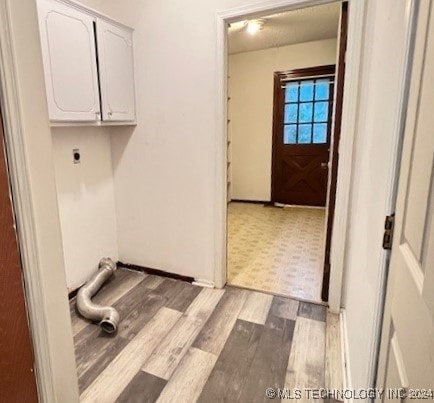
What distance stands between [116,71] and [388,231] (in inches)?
85.6

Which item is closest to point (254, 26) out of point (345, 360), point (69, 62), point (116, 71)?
point (116, 71)

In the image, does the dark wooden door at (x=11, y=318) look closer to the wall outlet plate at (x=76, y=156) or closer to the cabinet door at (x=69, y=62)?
the cabinet door at (x=69, y=62)

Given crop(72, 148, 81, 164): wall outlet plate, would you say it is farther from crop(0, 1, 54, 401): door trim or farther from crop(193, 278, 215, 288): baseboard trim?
crop(0, 1, 54, 401): door trim

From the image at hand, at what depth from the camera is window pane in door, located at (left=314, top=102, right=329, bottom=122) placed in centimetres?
462

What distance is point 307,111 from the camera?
4750 mm

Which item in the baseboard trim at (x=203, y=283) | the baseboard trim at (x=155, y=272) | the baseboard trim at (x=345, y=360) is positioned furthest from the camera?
the baseboard trim at (x=155, y=272)

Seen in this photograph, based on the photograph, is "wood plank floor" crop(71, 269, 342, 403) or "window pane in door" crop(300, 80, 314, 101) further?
"window pane in door" crop(300, 80, 314, 101)

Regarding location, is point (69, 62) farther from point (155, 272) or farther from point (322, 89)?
point (322, 89)

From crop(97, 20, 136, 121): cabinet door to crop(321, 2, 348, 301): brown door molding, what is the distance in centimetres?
159

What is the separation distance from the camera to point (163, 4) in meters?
2.22

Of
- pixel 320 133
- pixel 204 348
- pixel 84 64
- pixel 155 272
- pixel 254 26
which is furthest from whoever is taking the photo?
pixel 320 133

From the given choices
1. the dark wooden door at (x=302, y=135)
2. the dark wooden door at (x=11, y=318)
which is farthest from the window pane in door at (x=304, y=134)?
the dark wooden door at (x=11, y=318)

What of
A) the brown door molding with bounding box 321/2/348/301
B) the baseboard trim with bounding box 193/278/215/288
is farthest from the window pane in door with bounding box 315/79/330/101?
the baseboard trim with bounding box 193/278/215/288

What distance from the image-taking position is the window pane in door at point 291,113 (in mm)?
4824
